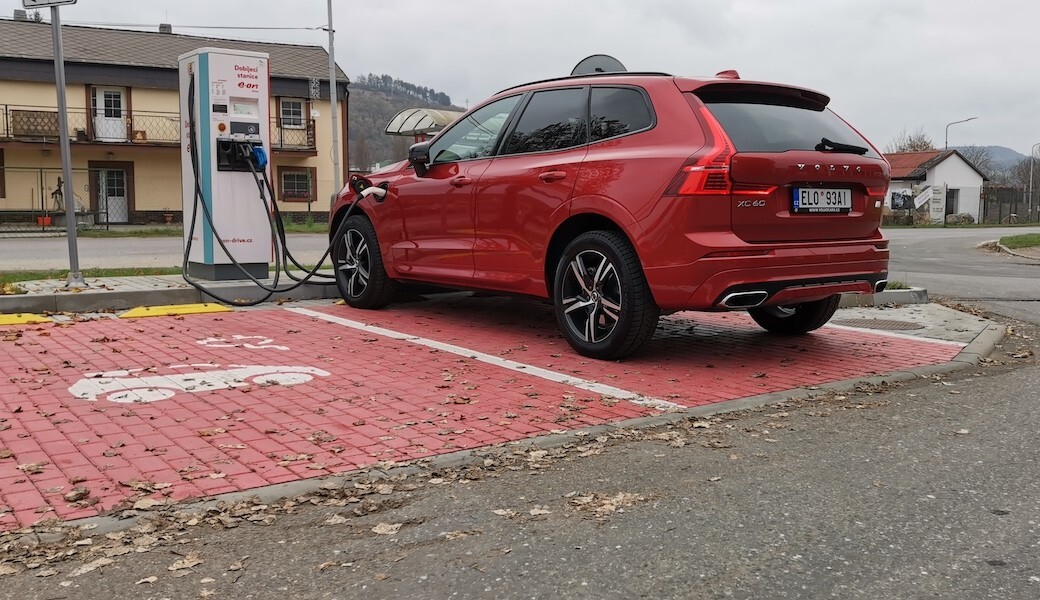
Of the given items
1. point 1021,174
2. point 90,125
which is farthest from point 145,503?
point 1021,174

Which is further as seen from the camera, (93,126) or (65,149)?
(93,126)

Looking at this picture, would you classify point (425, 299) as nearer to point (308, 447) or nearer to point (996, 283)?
point (308, 447)

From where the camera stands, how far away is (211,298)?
8.59 metres

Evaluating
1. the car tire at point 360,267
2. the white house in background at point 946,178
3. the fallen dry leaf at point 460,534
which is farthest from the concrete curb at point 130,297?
the white house in background at point 946,178

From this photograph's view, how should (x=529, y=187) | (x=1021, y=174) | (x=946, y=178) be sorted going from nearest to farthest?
(x=529, y=187) < (x=946, y=178) < (x=1021, y=174)

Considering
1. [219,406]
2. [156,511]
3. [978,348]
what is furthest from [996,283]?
[156,511]

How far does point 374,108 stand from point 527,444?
70.5 meters

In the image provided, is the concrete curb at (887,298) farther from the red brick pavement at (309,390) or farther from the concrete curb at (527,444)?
the concrete curb at (527,444)

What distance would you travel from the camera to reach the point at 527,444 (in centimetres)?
409

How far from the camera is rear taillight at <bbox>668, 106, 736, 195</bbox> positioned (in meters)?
5.31

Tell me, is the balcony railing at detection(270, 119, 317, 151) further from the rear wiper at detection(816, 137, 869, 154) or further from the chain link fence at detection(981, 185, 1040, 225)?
the chain link fence at detection(981, 185, 1040, 225)

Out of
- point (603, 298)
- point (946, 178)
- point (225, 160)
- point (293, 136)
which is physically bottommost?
point (603, 298)

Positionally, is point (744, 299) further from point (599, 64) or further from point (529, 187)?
point (599, 64)

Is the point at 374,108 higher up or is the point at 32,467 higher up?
the point at 374,108
